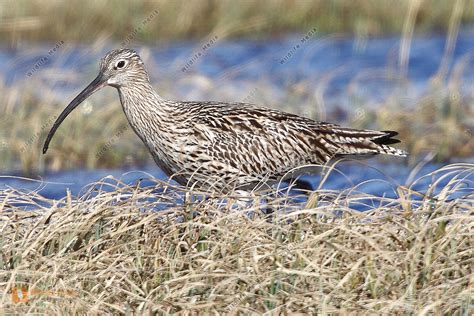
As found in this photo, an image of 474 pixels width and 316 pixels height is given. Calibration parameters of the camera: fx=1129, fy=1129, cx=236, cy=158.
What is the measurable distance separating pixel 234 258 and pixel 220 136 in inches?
109

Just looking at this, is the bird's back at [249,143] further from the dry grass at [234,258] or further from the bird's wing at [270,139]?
the dry grass at [234,258]

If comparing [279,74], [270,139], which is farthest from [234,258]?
[279,74]

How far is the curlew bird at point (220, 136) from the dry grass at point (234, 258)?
1.65 meters

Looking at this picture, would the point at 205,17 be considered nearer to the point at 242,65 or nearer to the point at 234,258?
the point at 242,65

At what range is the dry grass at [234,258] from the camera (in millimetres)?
5621

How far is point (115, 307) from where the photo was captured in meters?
5.59

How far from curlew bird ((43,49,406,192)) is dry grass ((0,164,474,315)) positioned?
1.65m

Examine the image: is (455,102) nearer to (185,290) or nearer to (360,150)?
(360,150)

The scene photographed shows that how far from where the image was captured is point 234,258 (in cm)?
602

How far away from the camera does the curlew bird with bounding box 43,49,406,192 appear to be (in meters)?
8.55

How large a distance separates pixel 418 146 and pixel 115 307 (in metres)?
6.73

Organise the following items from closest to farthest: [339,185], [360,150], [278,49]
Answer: [360,150]
[339,185]
[278,49]

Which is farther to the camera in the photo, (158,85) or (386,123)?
(158,85)

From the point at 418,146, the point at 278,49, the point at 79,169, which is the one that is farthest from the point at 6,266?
the point at 278,49
